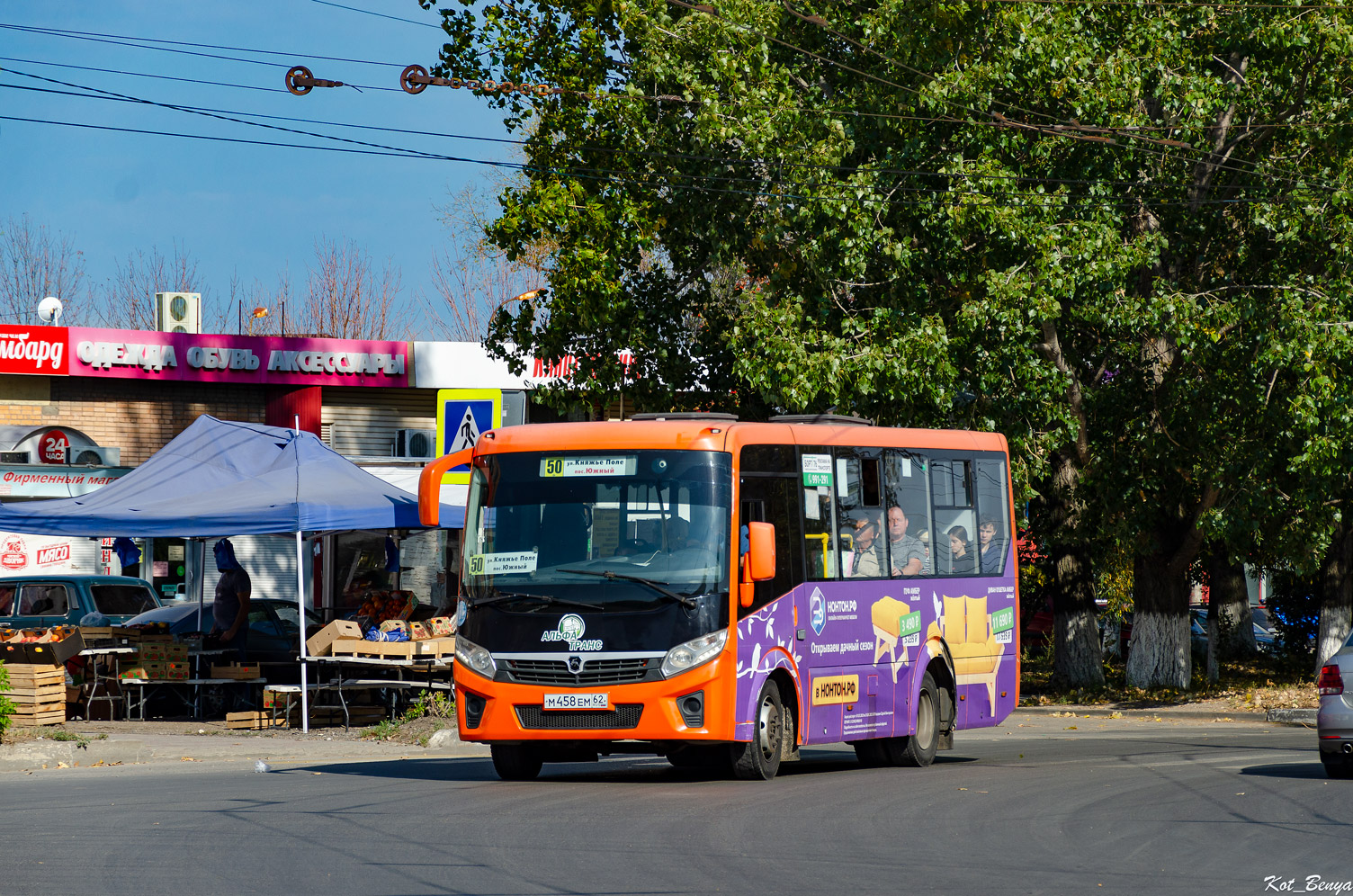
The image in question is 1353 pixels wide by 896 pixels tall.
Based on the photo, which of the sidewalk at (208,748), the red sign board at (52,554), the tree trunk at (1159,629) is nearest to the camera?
the sidewalk at (208,748)

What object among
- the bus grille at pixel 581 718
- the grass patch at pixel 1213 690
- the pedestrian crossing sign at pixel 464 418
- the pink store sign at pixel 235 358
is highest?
the pink store sign at pixel 235 358

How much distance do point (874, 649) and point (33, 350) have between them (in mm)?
23545

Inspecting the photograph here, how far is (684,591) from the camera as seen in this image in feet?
42.8

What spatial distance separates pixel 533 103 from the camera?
25406 mm

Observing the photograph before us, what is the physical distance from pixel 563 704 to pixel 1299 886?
5921 mm

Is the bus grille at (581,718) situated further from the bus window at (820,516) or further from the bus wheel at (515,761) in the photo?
the bus window at (820,516)

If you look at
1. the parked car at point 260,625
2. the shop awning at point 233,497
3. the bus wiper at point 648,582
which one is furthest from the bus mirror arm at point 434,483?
the parked car at point 260,625

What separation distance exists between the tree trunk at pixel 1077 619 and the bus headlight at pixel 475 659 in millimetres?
15704

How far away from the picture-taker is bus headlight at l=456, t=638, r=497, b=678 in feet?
43.7

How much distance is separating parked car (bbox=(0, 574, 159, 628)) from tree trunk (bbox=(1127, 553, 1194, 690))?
15.6m

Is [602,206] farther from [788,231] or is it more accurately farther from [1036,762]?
[1036,762]

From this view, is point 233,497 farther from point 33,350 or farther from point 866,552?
point 33,350

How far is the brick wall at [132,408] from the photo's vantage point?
34344 mm

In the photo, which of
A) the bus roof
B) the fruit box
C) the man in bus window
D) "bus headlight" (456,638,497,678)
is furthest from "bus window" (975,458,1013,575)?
the fruit box
